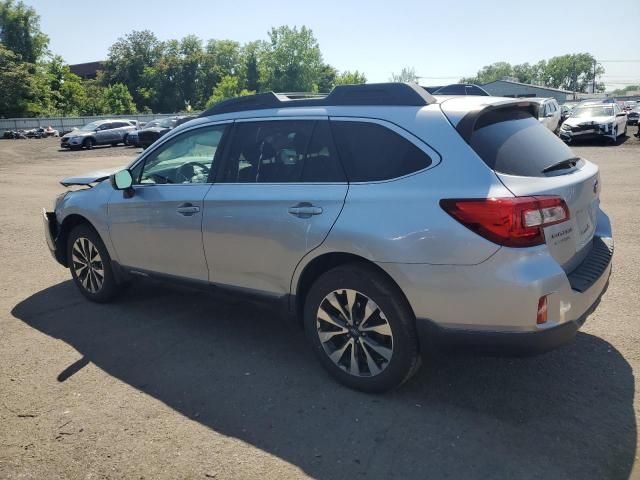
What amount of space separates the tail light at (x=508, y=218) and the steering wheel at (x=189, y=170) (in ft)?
7.03

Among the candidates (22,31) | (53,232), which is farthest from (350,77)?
(53,232)

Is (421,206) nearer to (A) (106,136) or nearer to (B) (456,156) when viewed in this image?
(B) (456,156)

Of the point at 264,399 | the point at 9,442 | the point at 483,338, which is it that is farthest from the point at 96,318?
the point at 483,338

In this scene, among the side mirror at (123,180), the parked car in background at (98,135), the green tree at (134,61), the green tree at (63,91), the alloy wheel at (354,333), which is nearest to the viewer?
the alloy wheel at (354,333)

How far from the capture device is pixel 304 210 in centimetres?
340

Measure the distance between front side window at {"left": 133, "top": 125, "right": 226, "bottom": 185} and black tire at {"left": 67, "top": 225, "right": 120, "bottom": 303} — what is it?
0.84m

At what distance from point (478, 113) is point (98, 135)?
33502 mm

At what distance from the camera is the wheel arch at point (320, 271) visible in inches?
123

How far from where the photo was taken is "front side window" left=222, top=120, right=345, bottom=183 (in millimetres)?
3473

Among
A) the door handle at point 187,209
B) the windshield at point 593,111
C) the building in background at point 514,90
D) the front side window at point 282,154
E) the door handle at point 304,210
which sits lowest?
the building in background at point 514,90

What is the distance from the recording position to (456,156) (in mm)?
2955

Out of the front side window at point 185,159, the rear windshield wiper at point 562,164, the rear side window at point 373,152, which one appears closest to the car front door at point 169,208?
the front side window at point 185,159

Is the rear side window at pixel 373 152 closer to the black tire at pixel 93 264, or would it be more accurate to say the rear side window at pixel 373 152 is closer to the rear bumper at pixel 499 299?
the rear bumper at pixel 499 299

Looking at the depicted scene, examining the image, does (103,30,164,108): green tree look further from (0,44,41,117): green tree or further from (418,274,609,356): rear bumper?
(418,274,609,356): rear bumper
